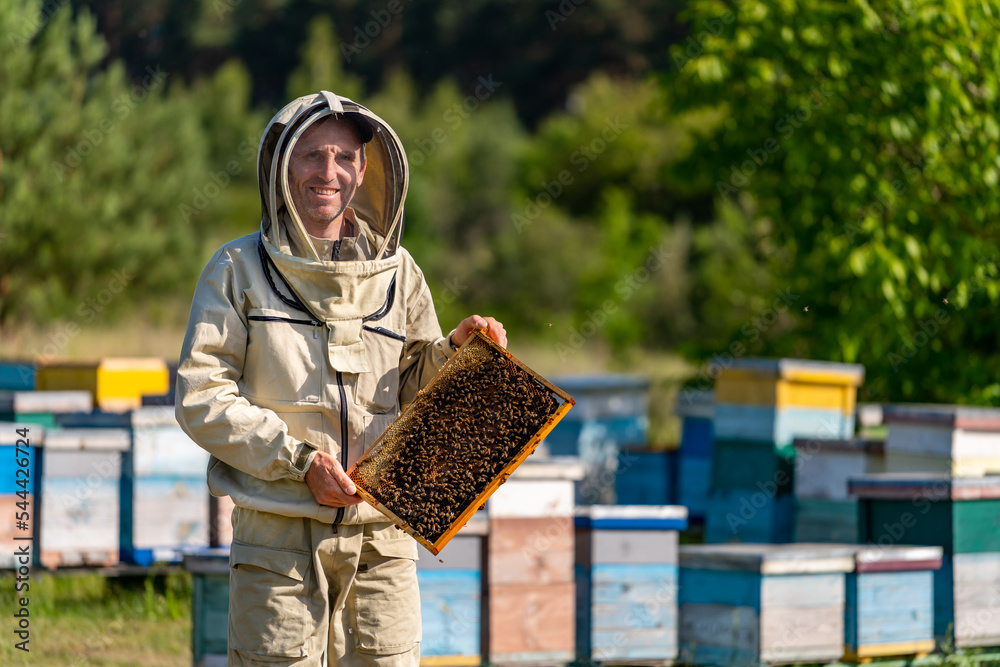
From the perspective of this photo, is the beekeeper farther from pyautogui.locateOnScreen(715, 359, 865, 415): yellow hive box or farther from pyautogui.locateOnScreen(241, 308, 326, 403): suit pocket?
pyautogui.locateOnScreen(715, 359, 865, 415): yellow hive box

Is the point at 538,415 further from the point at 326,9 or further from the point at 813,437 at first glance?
the point at 326,9

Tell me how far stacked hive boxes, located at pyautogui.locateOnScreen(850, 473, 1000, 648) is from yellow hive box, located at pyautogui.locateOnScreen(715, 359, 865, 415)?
3.73 ft

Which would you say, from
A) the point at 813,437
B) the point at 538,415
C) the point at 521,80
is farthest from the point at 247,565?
the point at 521,80

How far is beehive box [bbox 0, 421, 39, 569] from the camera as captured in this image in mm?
4777

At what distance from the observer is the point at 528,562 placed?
4.36 m

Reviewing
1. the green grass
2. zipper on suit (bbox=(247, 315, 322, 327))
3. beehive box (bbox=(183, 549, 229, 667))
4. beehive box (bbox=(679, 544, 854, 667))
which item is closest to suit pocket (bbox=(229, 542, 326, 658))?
zipper on suit (bbox=(247, 315, 322, 327))

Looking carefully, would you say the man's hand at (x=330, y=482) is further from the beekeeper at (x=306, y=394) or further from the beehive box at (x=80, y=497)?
the beehive box at (x=80, y=497)

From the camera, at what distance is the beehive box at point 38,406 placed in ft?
19.9

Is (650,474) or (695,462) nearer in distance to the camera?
(695,462)

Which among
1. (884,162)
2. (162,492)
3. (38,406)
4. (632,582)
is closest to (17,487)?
(162,492)

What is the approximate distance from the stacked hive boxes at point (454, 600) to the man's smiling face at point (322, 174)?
198 cm

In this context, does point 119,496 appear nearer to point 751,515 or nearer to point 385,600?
point 751,515

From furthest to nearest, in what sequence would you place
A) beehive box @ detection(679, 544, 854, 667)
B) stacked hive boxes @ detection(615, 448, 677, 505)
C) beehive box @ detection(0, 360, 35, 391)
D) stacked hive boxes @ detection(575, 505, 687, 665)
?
beehive box @ detection(0, 360, 35, 391) → stacked hive boxes @ detection(615, 448, 677, 505) → stacked hive boxes @ detection(575, 505, 687, 665) → beehive box @ detection(679, 544, 854, 667)

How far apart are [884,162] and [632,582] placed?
4094 mm
